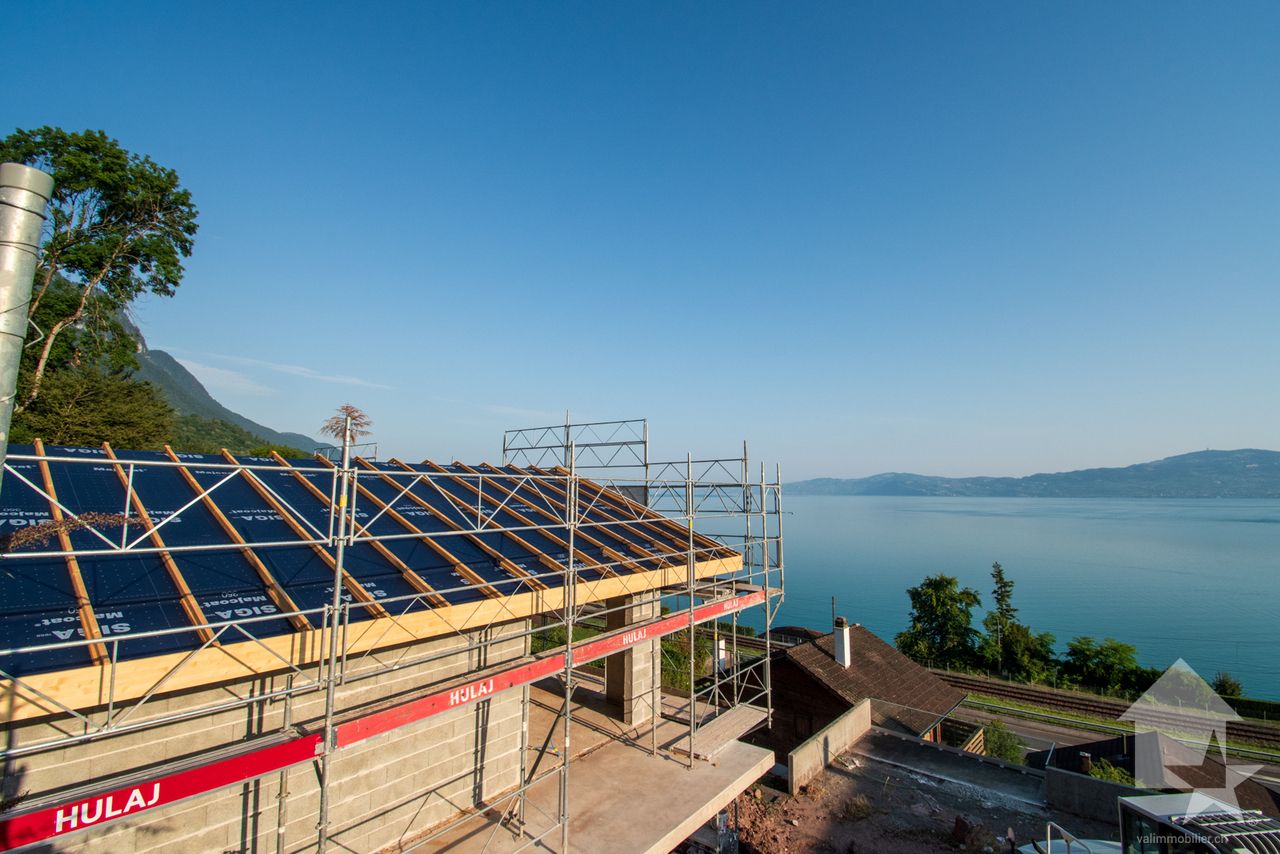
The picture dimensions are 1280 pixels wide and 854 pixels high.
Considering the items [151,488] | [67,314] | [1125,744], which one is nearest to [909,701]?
[1125,744]

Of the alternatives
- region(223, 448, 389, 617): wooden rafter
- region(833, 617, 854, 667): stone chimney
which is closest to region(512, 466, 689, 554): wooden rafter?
region(223, 448, 389, 617): wooden rafter

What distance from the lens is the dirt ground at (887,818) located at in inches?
532

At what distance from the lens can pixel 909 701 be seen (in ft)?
76.3

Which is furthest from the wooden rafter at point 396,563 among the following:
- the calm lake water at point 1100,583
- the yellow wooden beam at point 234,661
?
the calm lake water at point 1100,583

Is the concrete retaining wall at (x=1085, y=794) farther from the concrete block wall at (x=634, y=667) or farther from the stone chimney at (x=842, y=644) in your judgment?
the concrete block wall at (x=634, y=667)

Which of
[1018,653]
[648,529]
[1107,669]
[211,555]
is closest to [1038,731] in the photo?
[1107,669]

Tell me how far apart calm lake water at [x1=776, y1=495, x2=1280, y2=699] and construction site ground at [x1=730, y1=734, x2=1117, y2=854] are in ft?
172

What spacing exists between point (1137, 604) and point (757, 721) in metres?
94.6

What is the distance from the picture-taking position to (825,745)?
1753 centimetres

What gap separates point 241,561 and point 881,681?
2299 cm

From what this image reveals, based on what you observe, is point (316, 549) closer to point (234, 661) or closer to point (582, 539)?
point (234, 661)

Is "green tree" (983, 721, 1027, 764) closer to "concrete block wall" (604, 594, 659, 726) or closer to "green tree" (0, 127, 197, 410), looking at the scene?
"concrete block wall" (604, 594, 659, 726)

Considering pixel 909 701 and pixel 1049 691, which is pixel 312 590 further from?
pixel 1049 691

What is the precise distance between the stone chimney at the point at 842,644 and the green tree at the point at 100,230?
128ft
